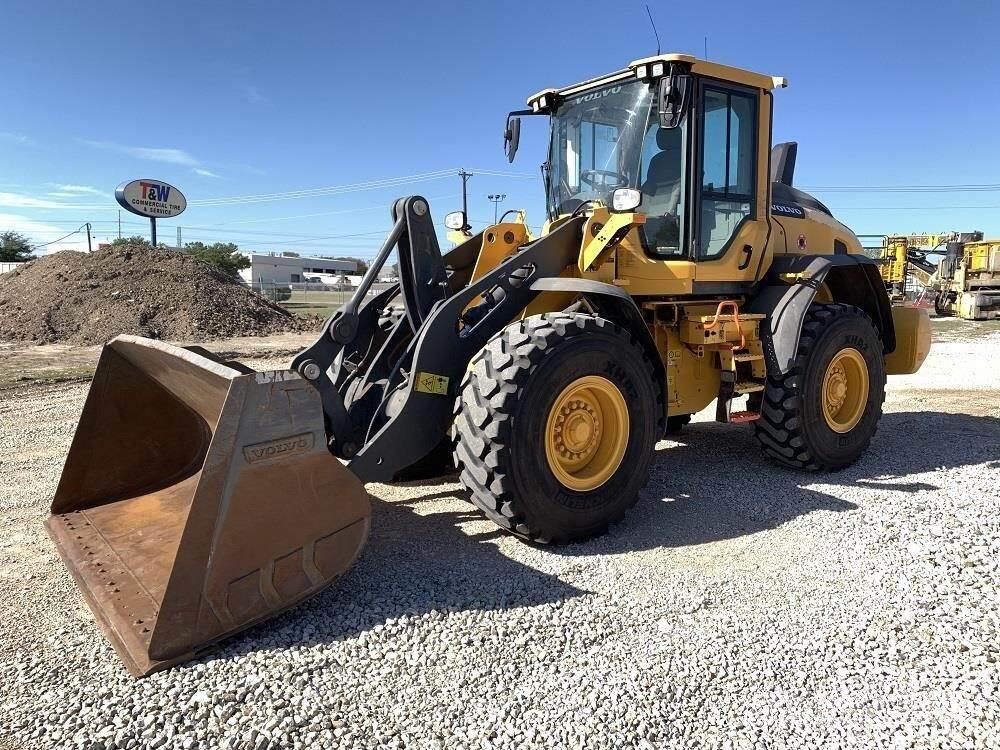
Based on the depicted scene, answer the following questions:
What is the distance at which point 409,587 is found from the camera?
11.3ft

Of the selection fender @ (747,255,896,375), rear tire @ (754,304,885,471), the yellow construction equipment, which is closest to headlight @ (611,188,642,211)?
fender @ (747,255,896,375)

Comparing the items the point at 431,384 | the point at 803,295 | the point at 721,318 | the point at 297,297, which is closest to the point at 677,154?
the point at 721,318

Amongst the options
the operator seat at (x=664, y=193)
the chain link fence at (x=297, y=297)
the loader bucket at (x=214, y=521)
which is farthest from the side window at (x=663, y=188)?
the chain link fence at (x=297, y=297)

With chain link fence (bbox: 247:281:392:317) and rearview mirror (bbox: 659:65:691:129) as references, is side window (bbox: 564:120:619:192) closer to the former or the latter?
rearview mirror (bbox: 659:65:691:129)

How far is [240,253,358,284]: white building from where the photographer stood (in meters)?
64.6

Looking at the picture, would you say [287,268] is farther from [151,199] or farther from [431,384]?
[431,384]

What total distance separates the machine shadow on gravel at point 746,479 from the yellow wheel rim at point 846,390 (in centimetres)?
38

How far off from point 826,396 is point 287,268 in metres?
73.9

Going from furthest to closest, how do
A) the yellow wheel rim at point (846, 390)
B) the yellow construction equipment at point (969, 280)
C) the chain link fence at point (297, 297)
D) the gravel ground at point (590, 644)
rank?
1. the chain link fence at point (297, 297)
2. the yellow construction equipment at point (969, 280)
3. the yellow wheel rim at point (846, 390)
4. the gravel ground at point (590, 644)

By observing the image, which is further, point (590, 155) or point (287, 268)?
point (287, 268)

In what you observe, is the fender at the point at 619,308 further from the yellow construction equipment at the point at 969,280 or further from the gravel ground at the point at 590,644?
the yellow construction equipment at the point at 969,280

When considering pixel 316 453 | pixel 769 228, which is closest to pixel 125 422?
pixel 316 453

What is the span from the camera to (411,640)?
2.98 metres

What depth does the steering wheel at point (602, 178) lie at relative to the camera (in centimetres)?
524
